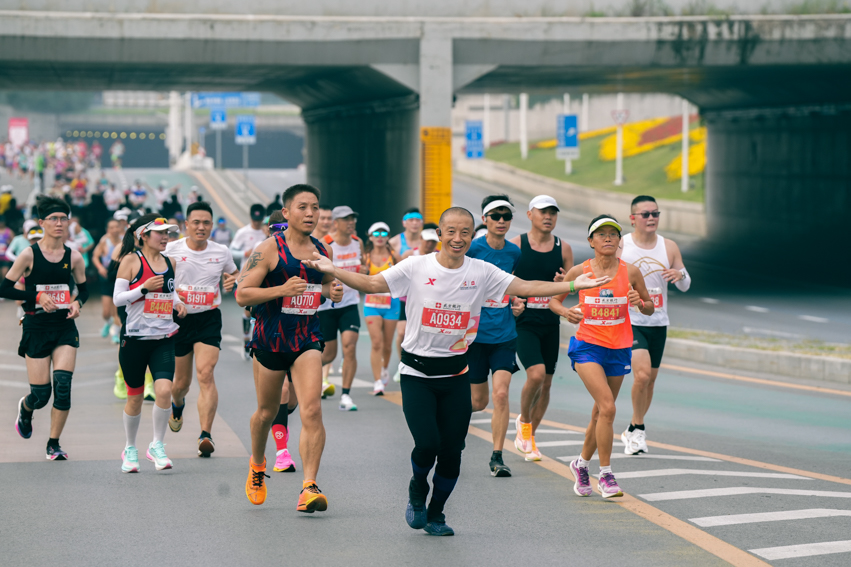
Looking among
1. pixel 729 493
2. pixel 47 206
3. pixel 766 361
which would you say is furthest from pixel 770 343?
pixel 47 206

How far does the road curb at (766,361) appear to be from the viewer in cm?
1388

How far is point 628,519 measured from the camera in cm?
733

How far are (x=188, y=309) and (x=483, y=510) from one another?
335 centimetres

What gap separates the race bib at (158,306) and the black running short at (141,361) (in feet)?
0.68

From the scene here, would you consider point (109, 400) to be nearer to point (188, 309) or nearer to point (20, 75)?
point (188, 309)

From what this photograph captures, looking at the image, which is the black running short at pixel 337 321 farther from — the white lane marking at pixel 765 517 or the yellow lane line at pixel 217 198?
the yellow lane line at pixel 217 198

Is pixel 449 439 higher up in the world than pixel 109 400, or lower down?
higher up

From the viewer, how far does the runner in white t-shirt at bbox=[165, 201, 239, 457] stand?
31.2 feet

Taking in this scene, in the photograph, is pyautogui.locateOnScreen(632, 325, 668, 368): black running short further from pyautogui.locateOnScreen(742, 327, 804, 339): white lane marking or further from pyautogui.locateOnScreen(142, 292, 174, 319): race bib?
pyautogui.locateOnScreen(742, 327, 804, 339): white lane marking

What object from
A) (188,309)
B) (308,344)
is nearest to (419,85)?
(188,309)

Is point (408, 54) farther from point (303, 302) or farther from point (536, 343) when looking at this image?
point (303, 302)

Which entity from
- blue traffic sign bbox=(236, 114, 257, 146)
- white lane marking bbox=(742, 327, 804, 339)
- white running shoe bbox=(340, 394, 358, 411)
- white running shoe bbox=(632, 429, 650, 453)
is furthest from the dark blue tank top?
blue traffic sign bbox=(236, 114, 257, 146)

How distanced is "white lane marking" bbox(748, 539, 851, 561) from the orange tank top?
Answer: 1.97m

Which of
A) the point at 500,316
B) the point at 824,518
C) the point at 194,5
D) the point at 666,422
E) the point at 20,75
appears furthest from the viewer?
the point at 20,75
